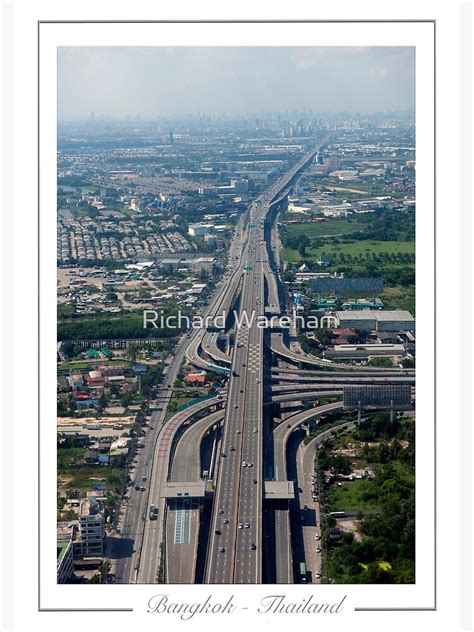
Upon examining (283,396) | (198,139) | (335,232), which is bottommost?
(283,396)

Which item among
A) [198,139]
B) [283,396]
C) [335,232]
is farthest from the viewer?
[198,139]

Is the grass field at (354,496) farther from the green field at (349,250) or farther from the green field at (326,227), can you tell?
the green field at (326,227)

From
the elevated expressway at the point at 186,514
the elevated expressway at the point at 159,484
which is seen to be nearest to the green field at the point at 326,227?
the elevated expressway at the point at 159,484

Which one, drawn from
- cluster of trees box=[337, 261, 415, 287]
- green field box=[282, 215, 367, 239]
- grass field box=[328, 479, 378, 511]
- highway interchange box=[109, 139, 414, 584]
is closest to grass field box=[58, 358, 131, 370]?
highway interchange box=[109, 139, 414, 584]

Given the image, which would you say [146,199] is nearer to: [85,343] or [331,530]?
[85,343]

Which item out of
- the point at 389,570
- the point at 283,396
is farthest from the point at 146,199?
the point at 389,570
